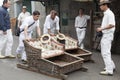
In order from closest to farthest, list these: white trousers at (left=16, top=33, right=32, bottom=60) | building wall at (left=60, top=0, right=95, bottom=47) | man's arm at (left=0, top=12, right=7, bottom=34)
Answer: white trousers at (left=16, top=33, right=32, bottom=60)
man's arm at (left=0, top=12, right=7, bottom=34)
building wall at (left=60, top=0, right=95, bottom=47)

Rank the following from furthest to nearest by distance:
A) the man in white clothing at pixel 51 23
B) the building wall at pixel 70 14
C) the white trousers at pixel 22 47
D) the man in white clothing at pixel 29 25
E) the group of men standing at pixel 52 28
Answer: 1. the building wall at pixel 70 14
2. the man in white clothing at pixel 51 23
3. the white trousers at pixel 22 47
4. the man in white clothing at pixel 29 25
5. the group of men standing at pixel 52 28

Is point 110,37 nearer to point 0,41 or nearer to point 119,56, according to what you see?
point 119,56

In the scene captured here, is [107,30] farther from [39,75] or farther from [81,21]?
[81,21]

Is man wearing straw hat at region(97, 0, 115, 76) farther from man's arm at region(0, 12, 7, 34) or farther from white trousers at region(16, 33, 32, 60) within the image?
man's arm at region(0, 12, 7, 34)

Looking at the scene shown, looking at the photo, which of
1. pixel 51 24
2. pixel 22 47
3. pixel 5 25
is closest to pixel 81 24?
pixel 51 24

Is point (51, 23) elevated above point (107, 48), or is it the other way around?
point (51, 23)

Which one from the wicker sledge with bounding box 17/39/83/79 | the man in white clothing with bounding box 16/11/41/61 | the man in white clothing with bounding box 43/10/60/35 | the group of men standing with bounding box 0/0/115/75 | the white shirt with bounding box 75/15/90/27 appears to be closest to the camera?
the wicker sledge with bounding box 17/39/83/79

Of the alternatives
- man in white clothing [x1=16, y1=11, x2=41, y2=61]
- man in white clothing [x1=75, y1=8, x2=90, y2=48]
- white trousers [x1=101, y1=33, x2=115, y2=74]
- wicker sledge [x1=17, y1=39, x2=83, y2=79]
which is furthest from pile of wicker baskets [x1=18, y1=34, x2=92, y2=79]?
man in white clothing [x1=75, y1=8, x2=90, y2=48]

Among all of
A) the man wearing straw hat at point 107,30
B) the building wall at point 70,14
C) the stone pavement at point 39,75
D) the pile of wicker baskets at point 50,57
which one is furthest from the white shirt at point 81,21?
the man wearing straw hat at point 107,30

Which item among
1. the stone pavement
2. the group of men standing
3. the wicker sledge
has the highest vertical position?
the group of men standing

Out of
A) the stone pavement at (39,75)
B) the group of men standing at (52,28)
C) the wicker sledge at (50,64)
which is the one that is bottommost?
the stone pavement at (39,75)

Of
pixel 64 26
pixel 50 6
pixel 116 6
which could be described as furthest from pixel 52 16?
pixel 50 6

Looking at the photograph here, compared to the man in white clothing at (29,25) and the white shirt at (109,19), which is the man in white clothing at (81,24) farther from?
the white shirt at (109,19)

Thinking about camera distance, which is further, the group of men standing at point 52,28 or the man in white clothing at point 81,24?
the man in white clothing at point 81,24
